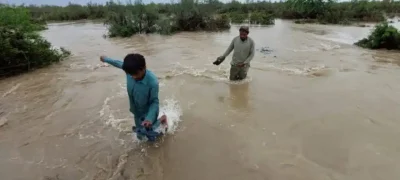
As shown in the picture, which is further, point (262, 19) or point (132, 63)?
point (262, 19)

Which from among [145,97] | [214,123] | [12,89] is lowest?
[214,123]

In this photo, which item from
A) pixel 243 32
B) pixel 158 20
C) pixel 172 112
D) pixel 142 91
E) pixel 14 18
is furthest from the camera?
pixel 158 20

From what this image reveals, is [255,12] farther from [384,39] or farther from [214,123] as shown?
[214,123]

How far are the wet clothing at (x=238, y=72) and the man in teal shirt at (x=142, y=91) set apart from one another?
347 centimetres

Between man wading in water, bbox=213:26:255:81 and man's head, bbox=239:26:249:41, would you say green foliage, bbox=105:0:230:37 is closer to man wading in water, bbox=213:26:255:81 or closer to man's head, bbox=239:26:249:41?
man wading in water, bbox=213:26:255:81

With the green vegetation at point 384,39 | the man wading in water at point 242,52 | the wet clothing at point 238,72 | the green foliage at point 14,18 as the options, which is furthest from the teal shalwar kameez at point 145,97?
the green vegetation at point 384,39

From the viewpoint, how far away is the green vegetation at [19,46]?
8242 mm

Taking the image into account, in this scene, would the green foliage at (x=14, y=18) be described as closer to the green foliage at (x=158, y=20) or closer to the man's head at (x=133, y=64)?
the green foliage at (x=158, y=20)

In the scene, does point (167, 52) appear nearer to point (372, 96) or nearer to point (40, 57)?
point (40, 57)

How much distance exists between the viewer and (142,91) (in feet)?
12.7

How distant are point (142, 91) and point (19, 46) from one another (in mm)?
6325

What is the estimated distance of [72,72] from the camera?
8719 millimetres

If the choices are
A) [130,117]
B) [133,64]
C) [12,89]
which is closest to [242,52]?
[130,117]

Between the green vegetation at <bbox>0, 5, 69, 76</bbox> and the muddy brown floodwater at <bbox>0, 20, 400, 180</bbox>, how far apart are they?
42 cm
